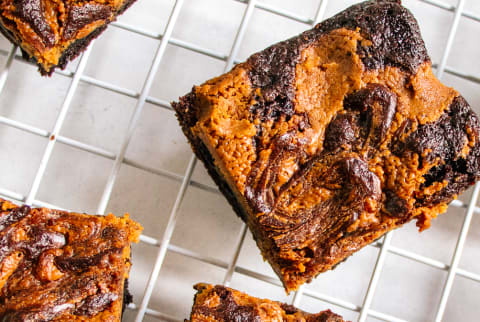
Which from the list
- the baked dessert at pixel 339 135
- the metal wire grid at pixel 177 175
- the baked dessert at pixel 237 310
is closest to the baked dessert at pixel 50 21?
the metal wire grid at pixel 177 175

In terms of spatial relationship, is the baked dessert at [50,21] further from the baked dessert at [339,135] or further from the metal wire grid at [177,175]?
the baked dessert at [339,135]

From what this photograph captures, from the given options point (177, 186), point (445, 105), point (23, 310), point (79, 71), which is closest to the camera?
point (23, 310)

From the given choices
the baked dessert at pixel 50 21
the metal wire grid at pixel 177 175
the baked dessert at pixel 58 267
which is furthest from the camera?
the metal wire grid at pixel 177 175

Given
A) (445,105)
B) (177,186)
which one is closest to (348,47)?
(445,105)

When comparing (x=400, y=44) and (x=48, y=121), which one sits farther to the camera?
(x=48, y=121)

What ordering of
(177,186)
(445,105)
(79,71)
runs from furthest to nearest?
(177,186) → (79,71) → (445,105)

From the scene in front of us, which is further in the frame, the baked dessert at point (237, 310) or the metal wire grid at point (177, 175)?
the metal wire grid at point (177, 175)

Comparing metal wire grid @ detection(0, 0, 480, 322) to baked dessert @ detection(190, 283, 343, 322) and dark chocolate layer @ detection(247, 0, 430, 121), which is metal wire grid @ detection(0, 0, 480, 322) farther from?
dark chocolate layer @ detection(247, 0, 430, 121)

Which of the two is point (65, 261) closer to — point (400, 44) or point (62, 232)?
point (62, 232)
